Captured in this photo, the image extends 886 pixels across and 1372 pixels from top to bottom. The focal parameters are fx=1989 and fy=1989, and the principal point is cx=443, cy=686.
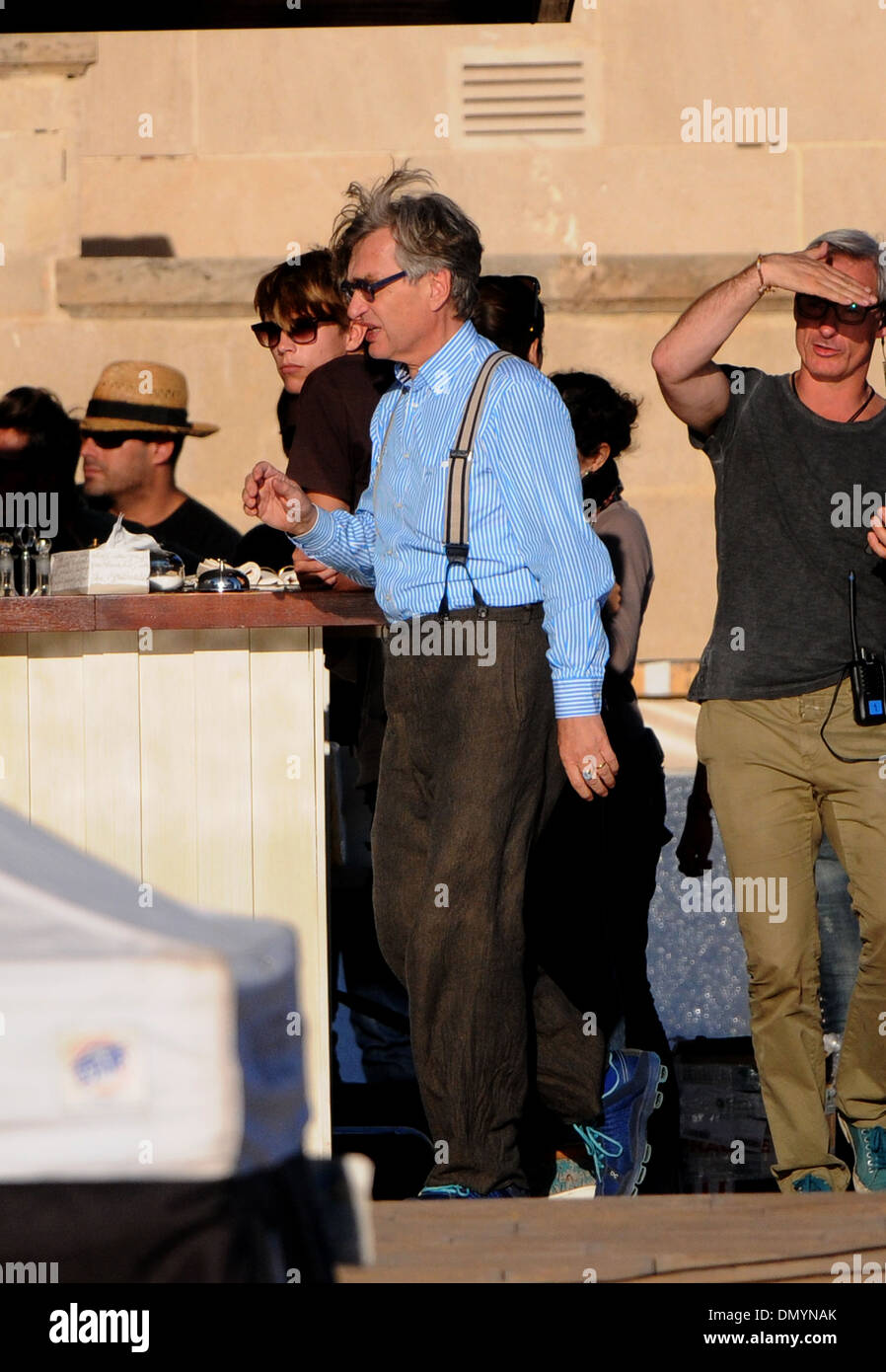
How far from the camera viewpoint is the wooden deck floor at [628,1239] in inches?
142

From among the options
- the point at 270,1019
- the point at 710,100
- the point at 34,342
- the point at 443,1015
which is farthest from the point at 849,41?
the point at 270,1019

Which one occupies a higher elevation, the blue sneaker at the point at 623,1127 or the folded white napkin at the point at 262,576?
the folded white napkin at the point at 262,576

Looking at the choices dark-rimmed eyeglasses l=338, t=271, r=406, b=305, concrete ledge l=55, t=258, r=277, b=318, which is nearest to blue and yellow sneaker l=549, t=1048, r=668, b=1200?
dark-rimmed eyeglasses l=338, t=271, r=406, b=305

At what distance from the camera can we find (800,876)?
4.30 meters

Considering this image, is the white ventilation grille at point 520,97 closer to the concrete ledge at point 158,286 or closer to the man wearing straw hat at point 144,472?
the concrete ledge at point 158,286

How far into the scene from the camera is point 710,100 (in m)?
8.05

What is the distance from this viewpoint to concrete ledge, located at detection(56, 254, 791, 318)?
7.50 metres

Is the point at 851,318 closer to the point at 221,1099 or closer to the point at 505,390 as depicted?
the point at 505,390

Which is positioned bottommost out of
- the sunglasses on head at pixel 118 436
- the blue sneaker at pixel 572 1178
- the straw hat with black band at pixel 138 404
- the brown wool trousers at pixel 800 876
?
the blue sneaker at pixel 572 1178

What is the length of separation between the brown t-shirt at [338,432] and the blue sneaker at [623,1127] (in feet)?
4.78

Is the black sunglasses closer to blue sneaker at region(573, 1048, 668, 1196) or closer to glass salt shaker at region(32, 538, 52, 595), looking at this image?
glass salt shaker at region(32, 538, 52, 595)

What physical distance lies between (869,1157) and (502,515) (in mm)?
1610

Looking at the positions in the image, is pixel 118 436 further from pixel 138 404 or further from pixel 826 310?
pixel 826 310

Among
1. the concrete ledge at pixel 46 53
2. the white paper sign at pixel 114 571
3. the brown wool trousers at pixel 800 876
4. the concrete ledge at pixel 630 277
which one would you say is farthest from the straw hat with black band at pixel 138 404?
the brown wool trousers at pixel 800 876
